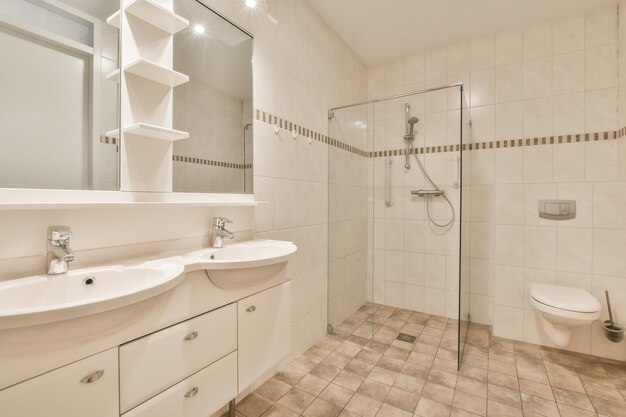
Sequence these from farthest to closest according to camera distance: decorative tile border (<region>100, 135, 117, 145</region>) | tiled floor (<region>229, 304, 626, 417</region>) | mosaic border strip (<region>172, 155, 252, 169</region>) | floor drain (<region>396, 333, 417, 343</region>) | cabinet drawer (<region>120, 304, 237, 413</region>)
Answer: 1. floor drain (<region>396, 333, 417, 343</region>)
2. tiled floor (<region>229, 304, 626, 417</region>)
3. mosaic border strip (<region>172, 155, 252, 169</region>)
4. decorative tile border (<region>100, 135, 117, 145</region>)
5. cabinet drawer (<region>120, 304, 237, 413</region>)

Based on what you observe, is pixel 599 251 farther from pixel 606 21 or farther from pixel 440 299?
pixel 606 21

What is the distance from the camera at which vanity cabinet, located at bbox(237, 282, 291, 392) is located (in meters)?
1.31

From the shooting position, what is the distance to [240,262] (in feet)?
3.86

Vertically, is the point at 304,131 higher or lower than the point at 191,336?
higher

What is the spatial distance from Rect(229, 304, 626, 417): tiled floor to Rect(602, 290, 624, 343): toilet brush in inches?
7.7

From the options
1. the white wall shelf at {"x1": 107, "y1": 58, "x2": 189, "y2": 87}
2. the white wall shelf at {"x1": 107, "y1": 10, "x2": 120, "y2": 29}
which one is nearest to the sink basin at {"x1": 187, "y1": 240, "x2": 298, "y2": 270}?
the white wall shelf at {"x1": 107, "y1": 58, "x2": 189, "y2": 87}

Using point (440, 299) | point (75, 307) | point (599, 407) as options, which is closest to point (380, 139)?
point (440, 299)

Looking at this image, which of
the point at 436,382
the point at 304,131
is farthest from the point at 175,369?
the point at 304,131

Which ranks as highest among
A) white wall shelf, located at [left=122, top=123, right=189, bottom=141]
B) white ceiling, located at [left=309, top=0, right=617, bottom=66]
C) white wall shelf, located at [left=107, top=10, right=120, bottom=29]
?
white ceiling, located at [left=309, top=0, right=617, bottom=66]

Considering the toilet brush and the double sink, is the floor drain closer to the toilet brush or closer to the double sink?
the toilet brush

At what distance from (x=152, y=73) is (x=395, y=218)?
7.99ft

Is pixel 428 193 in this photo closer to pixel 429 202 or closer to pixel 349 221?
pixel 429 202

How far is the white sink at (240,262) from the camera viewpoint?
3.77ft

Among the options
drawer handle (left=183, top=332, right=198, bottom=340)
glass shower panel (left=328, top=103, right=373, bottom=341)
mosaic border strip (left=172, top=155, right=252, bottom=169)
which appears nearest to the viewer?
drawer handle (left=183, top=332, right=198, bottom=340)
